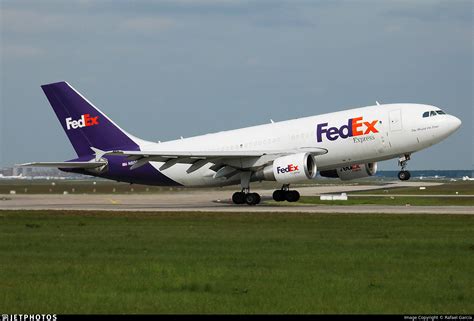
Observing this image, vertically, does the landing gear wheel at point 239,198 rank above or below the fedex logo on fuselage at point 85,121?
below

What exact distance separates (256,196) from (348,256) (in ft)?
90.9

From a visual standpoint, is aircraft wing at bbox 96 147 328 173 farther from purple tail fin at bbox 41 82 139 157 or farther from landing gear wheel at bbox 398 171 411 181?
purple tail fin at bbox 41 82 139 157

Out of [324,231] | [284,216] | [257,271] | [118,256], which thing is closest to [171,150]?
[284,216]

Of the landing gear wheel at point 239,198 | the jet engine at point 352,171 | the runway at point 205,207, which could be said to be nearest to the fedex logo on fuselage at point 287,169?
the runway at point 205,207

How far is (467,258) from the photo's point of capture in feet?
63.6

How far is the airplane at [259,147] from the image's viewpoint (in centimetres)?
4403

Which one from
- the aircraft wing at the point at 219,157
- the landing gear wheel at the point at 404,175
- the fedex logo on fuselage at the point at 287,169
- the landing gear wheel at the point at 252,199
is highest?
the aircraft wing at the point at 219,157

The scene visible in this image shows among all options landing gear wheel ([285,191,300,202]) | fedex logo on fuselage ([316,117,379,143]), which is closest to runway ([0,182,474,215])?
landing gear wheel ([285,191,300,202])

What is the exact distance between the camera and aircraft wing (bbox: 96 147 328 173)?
1759 inches

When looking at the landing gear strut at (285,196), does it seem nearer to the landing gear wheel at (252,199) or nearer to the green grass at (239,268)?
the landing gear wheel at (252,199)

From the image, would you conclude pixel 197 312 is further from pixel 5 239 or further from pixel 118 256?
pixel 5 239

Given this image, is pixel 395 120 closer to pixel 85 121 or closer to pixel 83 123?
pixel 85 121

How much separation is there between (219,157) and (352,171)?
8.84 m

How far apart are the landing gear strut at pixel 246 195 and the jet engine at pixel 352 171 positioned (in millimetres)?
4348
